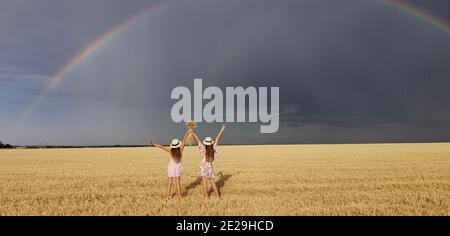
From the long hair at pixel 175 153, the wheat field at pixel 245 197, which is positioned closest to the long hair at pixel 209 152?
the long hair at pixel 175 153

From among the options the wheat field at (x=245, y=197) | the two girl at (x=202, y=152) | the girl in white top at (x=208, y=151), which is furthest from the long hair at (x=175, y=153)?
the wheat field at (x=245, y=197)

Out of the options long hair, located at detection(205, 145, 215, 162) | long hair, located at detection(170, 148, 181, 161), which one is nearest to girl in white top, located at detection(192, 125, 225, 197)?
long hair, located at detection(205, 145, 215, 162)

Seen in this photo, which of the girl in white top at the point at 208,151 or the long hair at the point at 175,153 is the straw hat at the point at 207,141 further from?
the long hair at the point at 175,153

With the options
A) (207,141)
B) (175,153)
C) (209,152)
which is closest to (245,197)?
(209,152)

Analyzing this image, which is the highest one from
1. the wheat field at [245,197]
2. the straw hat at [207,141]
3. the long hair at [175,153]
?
the straw hat at [207,141]

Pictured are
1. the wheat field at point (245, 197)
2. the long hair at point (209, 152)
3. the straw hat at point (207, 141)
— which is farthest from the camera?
the long hair at point (209, 152)

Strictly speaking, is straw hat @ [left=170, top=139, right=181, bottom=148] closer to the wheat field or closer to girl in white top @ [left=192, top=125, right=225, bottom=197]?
girl in white top @ [left=192, top=125, right=225, bottom=197]

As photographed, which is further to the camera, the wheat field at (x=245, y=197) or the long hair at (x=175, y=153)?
the long hair at (x=175, y=153)

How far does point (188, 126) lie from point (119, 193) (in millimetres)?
4364

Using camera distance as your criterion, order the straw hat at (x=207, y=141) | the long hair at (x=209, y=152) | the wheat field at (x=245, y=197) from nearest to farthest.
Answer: the wheat field at (x=245, y=197) → the straw hat at (x=207, y=141) → the long hair at (x=209, y=152)

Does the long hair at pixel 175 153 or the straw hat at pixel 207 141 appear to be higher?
the straw hat at pixel 207 141
